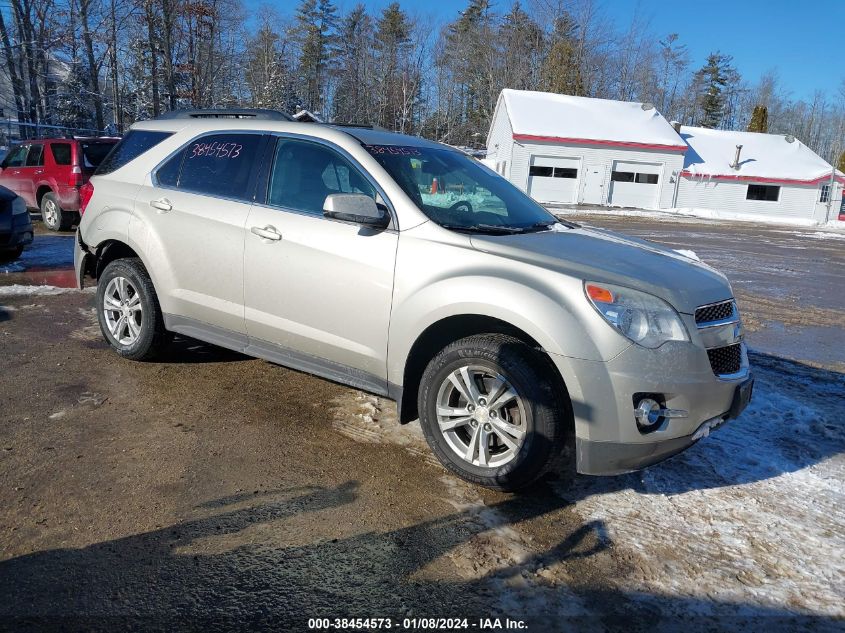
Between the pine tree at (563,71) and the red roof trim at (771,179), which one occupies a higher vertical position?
the pine tree at (563,71)

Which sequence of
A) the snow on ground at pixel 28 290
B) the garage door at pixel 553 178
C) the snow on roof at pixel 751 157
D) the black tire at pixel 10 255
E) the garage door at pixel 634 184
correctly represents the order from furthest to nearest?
the snow on roof at pixel 751 157 < the garage door at pixel 634 184 < the garage door at pixel 553 178 < the black tire at pixel 10 255 < the snow on ground at pixel 28 290

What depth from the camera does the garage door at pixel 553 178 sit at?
116ft

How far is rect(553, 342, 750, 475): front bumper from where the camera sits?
3.13 meters

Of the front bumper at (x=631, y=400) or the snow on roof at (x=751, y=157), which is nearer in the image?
the front bumper at (x=631, y=400)

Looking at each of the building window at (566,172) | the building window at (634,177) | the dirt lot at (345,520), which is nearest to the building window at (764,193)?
the building window at (634,177)

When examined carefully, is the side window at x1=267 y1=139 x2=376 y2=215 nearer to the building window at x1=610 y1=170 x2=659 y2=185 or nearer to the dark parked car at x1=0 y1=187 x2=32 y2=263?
the dark parked car at x1=0 y1=187 x2=32 y2=263

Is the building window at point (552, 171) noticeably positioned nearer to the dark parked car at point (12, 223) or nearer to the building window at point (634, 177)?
the building window at point (634, 177)

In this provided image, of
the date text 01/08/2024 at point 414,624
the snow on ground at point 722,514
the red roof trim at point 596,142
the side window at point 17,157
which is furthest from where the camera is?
the red roof trim at point 596,142

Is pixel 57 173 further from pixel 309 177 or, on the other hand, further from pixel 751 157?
pixel 751 157

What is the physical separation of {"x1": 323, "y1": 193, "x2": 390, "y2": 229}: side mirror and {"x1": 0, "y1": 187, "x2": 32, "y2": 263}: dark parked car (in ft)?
24.2

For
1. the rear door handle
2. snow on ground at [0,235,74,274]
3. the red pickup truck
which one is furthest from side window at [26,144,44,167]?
the rear door handle

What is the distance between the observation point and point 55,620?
2434 mm

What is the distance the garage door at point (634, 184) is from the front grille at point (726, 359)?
34494 mm

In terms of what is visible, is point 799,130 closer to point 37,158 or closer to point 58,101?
point 58,101
